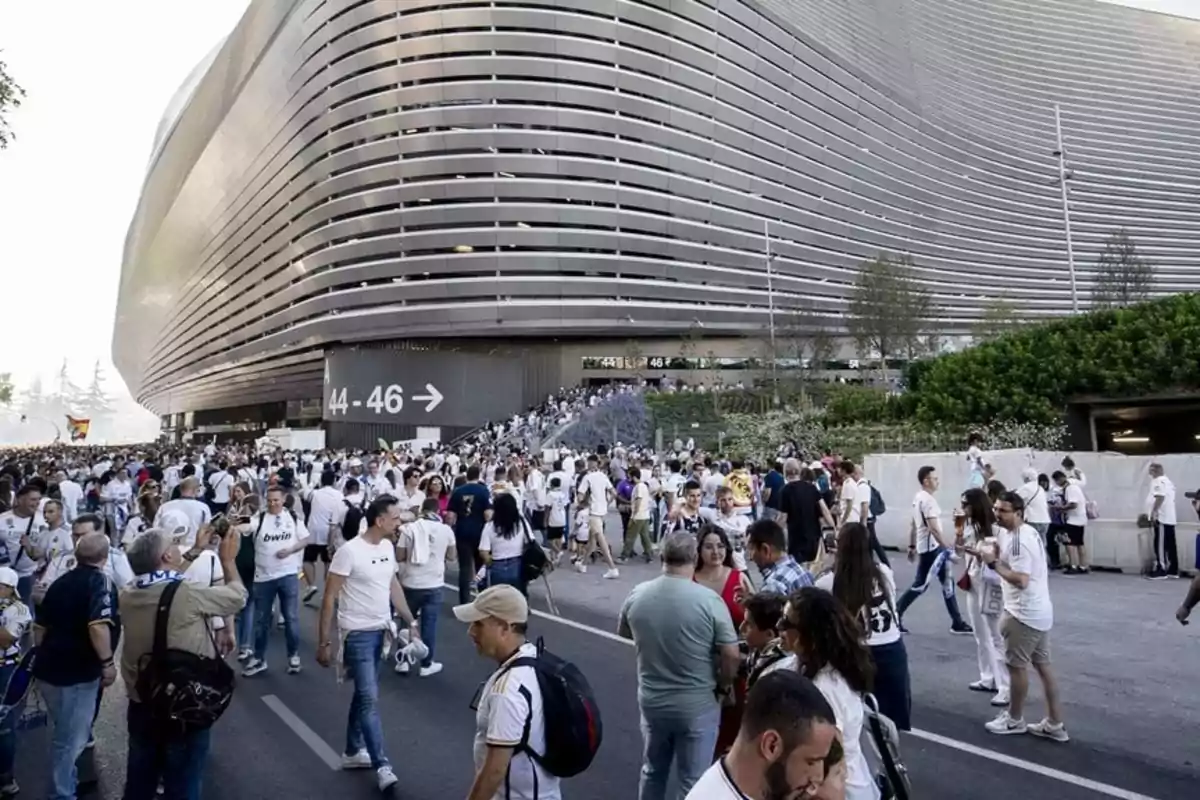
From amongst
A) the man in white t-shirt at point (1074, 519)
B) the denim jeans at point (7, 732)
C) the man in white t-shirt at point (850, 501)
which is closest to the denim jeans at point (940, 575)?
the man in white t-shirt at point (850, 501)

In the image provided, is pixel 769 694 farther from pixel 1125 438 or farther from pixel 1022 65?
pixel 1022 65

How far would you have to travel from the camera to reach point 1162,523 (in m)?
11.6

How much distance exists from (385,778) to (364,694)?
524 millimetres

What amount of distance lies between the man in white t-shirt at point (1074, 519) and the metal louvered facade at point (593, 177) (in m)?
38.3

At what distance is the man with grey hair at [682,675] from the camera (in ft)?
11.7

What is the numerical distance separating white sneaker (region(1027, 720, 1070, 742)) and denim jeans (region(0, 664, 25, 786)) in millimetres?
6953

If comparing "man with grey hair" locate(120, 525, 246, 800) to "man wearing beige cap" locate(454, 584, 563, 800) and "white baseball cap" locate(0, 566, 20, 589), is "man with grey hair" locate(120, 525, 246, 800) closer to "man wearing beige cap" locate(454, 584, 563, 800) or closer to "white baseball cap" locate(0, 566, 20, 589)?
"white baseball cap" locate(0, 566, 20, 589)

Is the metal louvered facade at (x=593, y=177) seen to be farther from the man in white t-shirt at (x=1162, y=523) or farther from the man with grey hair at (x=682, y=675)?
the man with grey hair at (x=682, y=675)

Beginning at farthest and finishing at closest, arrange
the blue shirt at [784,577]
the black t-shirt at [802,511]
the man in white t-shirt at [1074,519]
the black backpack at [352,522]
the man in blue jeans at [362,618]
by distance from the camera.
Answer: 1. the man in white t-shirt at [1074,519]
2. the black t-shirt at [802,511]
3. the black backpack at [352,522]
4. the man in blue jeans at [362,618]
5. the blue shirt at [784,577]

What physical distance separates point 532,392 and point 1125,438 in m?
35.2

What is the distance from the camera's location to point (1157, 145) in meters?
91.1

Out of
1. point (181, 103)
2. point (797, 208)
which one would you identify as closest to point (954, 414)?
point (797, 208)

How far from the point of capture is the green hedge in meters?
19.8

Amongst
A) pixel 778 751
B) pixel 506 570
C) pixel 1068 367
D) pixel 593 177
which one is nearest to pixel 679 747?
pixel 778 751
